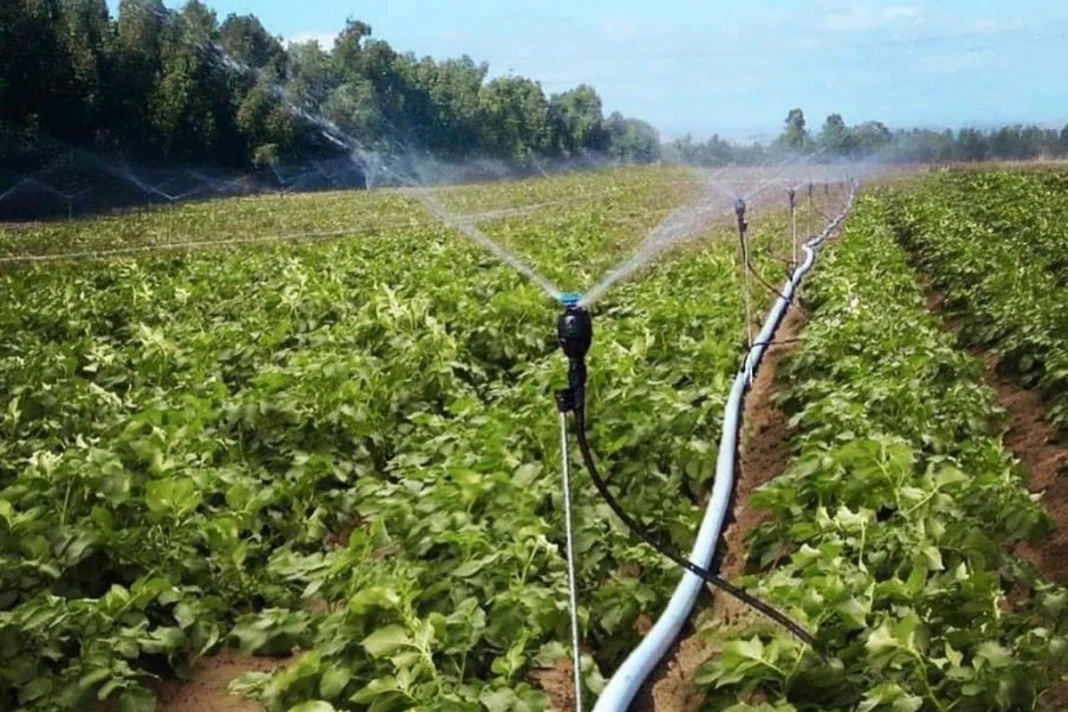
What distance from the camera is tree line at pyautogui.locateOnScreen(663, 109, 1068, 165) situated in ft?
32.7

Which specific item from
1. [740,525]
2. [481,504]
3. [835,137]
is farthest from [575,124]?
[481,504]

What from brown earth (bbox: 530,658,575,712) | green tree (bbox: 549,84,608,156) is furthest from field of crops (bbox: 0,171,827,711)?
green tree (bbox: 549,84,608,156)

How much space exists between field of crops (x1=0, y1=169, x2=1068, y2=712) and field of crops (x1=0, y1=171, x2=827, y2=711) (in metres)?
0.02

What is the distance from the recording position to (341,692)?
3438mm

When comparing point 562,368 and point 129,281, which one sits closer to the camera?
point 562,368

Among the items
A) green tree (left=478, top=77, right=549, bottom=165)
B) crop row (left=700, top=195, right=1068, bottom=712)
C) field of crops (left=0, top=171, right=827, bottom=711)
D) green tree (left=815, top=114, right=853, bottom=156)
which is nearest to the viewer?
crop row (left=700, top=195, right=1068, bottom=712)

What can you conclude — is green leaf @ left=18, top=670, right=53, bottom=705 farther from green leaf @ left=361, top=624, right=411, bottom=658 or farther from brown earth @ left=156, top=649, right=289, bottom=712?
green leaf @ left=361, top=624, right=411, bottom=658

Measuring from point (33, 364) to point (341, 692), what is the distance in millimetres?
4729

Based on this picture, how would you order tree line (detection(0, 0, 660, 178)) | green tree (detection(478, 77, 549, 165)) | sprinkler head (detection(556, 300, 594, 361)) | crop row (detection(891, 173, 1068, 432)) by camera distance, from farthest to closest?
green tree (detection(478, 77, 549, 165))
crop row (detection(891, 173, 1068, 432))
tree line (detection(0, 0, 660, 178))
sprinkler head (detection(556, 300, 594, 361))

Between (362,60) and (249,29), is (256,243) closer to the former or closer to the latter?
(249,29)

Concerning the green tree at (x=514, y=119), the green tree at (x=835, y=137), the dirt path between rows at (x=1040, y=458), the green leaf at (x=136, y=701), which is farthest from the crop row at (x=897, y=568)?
the green tree at (x=835, y=137)

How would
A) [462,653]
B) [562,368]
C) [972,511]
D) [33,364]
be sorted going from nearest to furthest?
[462,653] < [972,511] < [562,368] < [33,364]

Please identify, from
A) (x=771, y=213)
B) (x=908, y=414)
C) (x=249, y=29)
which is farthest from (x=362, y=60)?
(x=771, y=213)

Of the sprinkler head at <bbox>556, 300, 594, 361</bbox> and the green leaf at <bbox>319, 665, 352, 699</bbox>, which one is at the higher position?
the sprinkler head at <bbox>556, 300, 594, 361</bbox>
